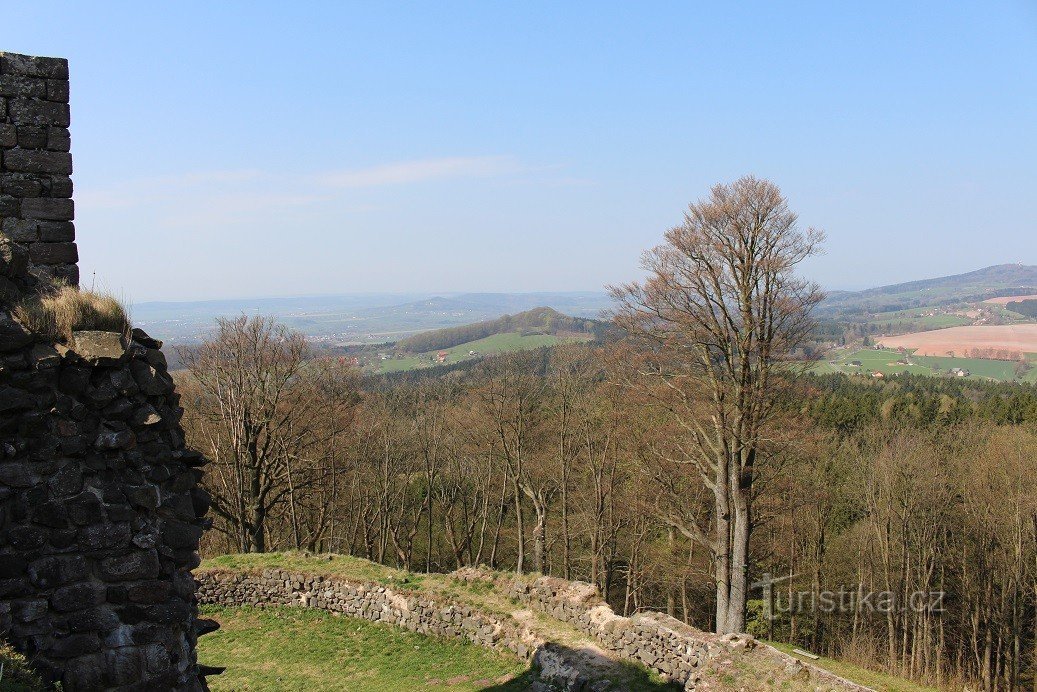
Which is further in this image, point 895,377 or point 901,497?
point 895,377

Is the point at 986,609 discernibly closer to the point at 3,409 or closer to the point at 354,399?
the point at 354,399

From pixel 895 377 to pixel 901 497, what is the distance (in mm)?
46527

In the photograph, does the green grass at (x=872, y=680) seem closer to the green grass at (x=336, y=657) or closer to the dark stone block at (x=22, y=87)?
the green grass at (x=336, y=657)

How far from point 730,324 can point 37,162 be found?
41.8ft

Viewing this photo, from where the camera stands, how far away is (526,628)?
14.2 meters

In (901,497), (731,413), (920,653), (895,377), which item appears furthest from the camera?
(895,377)

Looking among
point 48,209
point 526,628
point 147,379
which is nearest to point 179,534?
point 147,379

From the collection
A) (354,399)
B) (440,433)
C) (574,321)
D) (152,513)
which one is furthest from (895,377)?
(152,513)

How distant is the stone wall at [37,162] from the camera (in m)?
6.55

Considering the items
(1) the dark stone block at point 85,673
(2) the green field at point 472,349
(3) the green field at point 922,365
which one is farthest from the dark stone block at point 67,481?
(3) the green field at point 922,365

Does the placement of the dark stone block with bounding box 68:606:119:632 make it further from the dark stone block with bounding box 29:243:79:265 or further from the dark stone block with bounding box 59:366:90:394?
the dark stone block with bounding box 29:243:79:265

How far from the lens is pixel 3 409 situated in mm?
4555

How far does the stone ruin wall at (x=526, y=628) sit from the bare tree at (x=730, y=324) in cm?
324

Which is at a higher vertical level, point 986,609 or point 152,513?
point 152,513
